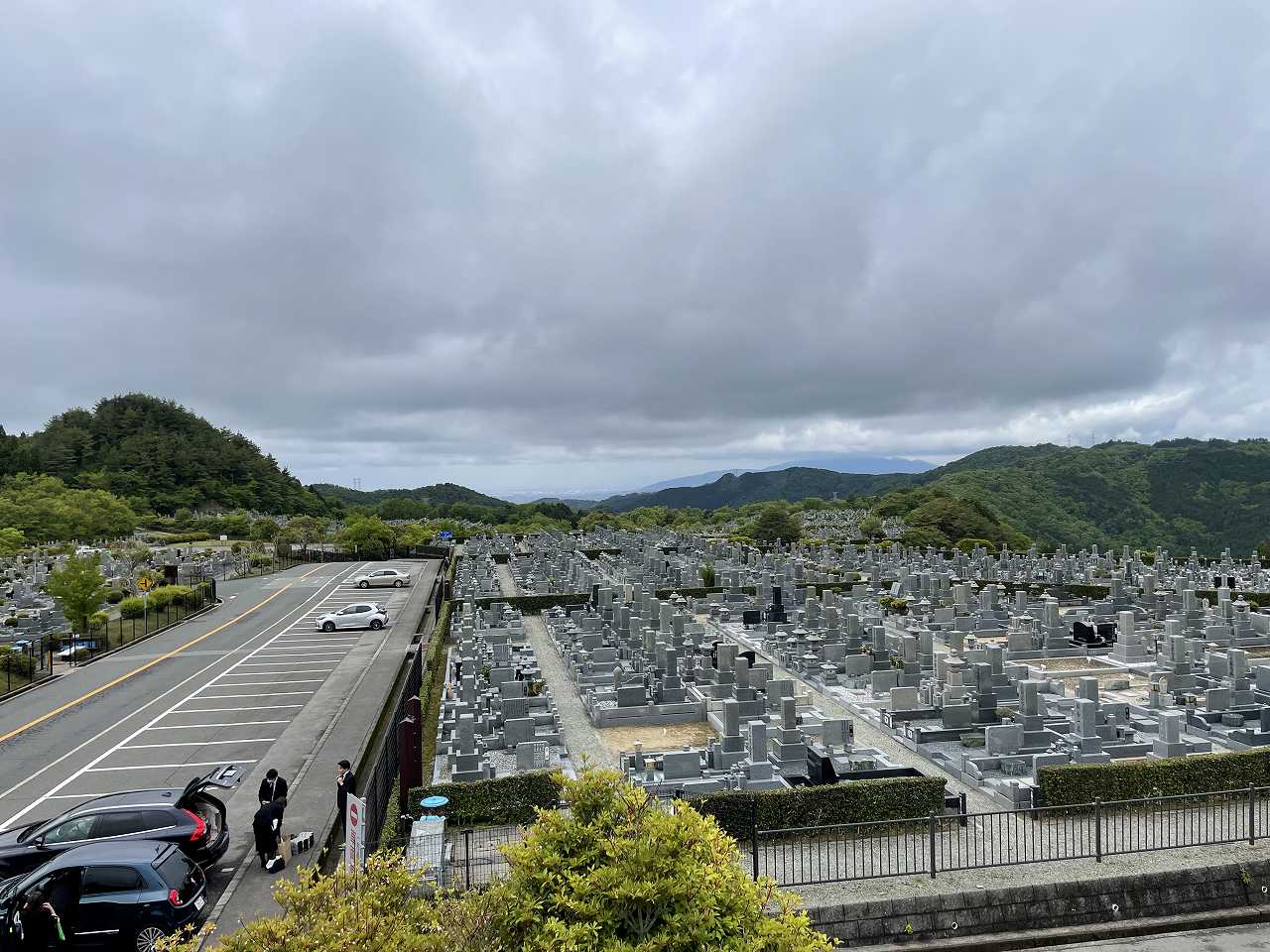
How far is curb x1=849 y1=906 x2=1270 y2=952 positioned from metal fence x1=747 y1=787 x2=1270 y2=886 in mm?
913

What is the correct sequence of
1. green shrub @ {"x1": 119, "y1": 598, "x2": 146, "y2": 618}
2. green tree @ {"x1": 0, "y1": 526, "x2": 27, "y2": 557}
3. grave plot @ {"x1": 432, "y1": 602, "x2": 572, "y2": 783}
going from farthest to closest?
green tree @ {"x1": 0, "y1": 526, "x2": 27, "y2": 557}, green shrub @ {"x1": 119, "y1": 598, "x2": 146, "y2": 618}, grave plot @ {"x1": 432, "y1": 602, "x2": 572, "y2": 783}

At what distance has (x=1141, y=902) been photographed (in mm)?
10742

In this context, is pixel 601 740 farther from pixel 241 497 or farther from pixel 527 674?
pixel 241 497

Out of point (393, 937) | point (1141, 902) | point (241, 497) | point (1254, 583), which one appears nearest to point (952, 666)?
point (1141, 902)

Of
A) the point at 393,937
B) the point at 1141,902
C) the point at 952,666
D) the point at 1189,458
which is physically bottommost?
the point at 1141,902

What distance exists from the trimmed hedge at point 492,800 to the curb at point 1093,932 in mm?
5885

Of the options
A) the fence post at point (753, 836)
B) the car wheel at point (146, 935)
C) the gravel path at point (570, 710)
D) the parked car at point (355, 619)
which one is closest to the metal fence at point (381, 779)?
the car wheel at point (146, 935)

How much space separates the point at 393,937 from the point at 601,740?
13.8 meters

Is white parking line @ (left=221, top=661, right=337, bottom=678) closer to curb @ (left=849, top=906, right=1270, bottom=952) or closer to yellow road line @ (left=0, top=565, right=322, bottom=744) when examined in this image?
yellow road line @ (left=0, top=565, right=322, bottom=744)

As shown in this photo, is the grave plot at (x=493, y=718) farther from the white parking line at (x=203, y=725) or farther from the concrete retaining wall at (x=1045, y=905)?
the concrete retaining wall at (x=1045, y=905)

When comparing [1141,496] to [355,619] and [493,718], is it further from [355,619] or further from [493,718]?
[493,718]

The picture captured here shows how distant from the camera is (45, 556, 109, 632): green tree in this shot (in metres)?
28.2

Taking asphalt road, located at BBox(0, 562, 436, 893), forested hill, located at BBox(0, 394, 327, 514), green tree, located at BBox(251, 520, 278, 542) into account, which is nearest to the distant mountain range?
forested hill, located at BBox(0, 394, 327, 514)

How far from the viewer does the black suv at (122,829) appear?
10453 millimetres
